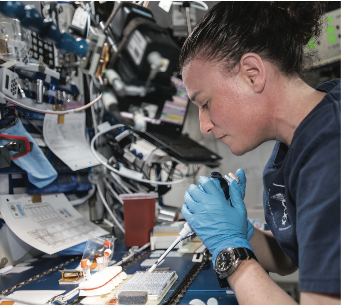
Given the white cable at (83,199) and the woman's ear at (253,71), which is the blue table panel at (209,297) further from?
the white cable at (83,199)

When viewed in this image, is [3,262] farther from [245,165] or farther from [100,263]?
[245,165]

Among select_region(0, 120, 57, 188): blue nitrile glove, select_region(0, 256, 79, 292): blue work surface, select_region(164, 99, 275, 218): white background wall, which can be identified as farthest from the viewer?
select_region(164, 99, 275, 218): white background wall

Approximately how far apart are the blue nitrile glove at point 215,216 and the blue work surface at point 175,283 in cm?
13

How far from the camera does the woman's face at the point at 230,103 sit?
0.83m

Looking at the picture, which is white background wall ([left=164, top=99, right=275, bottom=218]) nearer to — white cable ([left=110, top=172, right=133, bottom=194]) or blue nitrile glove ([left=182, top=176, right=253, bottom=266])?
white cable ([left=110, top=172, right=133, bottom=194])

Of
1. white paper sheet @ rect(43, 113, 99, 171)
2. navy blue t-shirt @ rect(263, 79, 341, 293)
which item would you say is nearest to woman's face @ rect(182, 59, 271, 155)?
navy blue t-shirt @ rect(263, 79, 341, 293)

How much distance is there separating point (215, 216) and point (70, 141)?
1158 mm

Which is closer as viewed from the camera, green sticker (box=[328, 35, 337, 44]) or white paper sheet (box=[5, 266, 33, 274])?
white paper sheet (box=[5, 266, 33, 274])

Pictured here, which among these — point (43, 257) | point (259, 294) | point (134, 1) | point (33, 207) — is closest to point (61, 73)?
point (134, 1)

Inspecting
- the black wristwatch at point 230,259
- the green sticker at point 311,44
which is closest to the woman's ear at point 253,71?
the green sticker at point 311,44

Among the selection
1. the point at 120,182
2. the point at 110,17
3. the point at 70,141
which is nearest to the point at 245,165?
the point at 120,182

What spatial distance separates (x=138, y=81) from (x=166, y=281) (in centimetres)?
81

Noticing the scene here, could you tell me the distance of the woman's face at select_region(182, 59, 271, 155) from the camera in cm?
83

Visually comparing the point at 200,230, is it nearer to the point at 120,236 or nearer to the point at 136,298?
the point at 136,298
